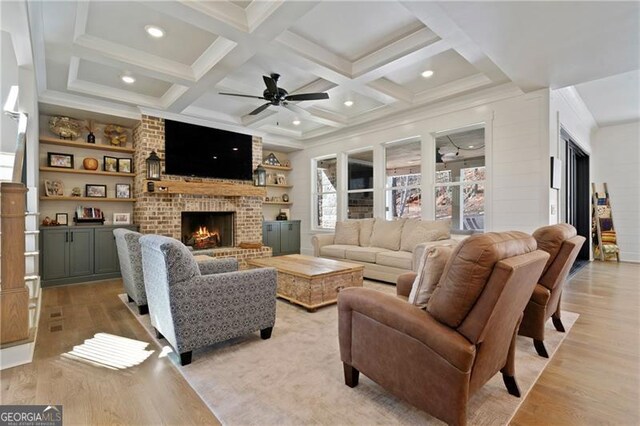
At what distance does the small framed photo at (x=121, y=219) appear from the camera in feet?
17.4

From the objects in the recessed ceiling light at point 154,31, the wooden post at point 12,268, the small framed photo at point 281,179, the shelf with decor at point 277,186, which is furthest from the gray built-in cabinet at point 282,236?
the wooden post at point 12,268

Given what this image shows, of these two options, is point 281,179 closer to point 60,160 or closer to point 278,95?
point 278,95

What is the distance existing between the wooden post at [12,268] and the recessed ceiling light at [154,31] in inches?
76.8

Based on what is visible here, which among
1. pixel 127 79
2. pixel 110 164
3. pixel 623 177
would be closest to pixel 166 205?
pixel 110 164

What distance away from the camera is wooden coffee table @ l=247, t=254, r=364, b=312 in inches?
128

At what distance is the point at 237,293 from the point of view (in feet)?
7.61

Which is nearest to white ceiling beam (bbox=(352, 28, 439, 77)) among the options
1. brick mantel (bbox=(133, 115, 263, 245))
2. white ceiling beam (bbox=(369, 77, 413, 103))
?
white ceiling beam (bbox=(369, 77, 413, 103))

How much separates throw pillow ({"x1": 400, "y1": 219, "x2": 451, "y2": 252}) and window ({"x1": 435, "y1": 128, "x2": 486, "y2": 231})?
0.64 metres

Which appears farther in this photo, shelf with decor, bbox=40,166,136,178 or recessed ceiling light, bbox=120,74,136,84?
shelf with decor, bbox=40,166,136,178

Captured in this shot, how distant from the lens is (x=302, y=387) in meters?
1.85

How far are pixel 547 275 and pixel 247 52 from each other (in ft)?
11.3

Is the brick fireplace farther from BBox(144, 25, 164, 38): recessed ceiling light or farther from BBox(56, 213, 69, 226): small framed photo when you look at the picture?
BBox(144, 25, 164, 38): recessed ceiling light

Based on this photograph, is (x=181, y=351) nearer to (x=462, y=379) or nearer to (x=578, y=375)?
(x=462, y=379)

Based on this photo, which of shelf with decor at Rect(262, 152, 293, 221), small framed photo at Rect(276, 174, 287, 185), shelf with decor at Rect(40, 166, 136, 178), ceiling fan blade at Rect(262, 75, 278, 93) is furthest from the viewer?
small framed photo at Rect(276, 174, 287, 185)
